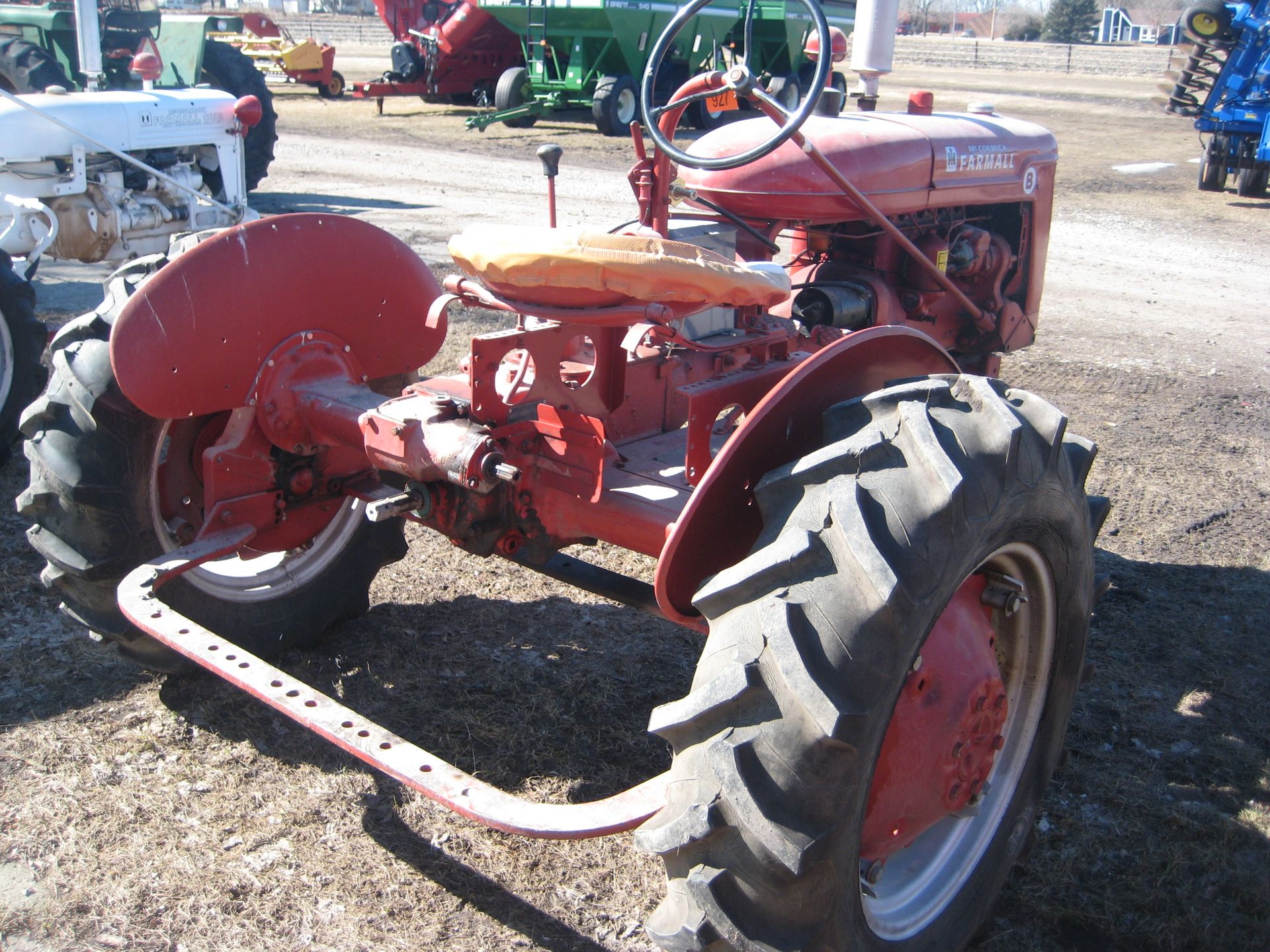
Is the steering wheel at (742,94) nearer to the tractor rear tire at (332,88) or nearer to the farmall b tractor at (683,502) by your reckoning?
the farmall b tractor at (683,502)

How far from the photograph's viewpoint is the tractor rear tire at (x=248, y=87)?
33.2 ft

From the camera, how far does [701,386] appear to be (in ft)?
8.19

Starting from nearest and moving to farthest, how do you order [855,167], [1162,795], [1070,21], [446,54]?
[1162,795] → [855,167] → [446,54] → [1070,21]

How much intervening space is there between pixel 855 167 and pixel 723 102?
509 millimetres

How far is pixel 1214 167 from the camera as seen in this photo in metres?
13.0

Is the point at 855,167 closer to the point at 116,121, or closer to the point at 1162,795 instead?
the point at 1162,795

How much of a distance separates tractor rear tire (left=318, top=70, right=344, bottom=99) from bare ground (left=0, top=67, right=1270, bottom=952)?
18.2 meters

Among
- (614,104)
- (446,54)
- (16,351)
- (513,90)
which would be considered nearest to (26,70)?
(16,351)

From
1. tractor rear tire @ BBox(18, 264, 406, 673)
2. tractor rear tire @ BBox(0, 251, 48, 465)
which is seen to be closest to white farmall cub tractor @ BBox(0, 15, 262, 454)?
tractor rear tire @ BBox(0, 251, 48, 465)

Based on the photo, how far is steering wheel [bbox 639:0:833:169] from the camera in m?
2.71

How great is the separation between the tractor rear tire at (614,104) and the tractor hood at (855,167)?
12.3 m

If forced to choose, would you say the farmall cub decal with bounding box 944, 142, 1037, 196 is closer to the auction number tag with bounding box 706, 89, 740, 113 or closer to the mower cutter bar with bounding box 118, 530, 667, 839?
the auction number tag with bounding box 706, 89, 740, 113

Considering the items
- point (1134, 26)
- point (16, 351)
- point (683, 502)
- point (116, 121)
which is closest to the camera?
point (683, 502)

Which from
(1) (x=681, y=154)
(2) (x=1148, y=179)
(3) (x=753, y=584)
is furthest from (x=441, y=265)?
(2) (x=1148, y=179)
